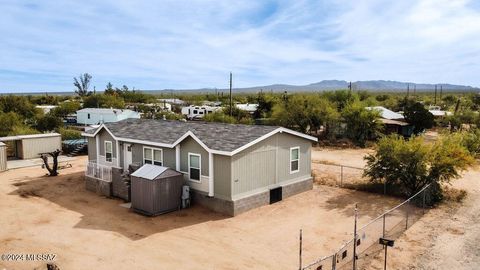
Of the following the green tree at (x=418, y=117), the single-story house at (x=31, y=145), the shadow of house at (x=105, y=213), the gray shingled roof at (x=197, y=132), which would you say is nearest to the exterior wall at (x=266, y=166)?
the gray shingled roof at (x=197, y=132)

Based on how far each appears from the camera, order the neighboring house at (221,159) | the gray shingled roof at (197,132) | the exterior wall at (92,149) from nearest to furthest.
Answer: the neighboring house at (221,159) → the gray shingled roof at (197,132) → the exterior wall at (92,149)

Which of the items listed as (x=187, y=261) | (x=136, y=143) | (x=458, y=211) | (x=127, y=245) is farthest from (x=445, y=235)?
(x=136, y=143)

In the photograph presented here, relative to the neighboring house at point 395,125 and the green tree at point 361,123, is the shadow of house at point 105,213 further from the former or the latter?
the neighboring house at point 395,125

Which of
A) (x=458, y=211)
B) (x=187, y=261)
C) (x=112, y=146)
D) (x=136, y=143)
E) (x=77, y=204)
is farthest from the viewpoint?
(x=112, y=146)

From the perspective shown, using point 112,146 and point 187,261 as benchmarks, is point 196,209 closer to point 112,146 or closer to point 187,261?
point 187,261

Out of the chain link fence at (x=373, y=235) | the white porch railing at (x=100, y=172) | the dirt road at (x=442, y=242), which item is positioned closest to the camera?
the chain link fence at (x=373, y=235)

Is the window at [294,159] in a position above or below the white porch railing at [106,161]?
above

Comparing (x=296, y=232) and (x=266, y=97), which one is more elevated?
(x=266, y=97)

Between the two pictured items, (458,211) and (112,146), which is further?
(112,146)
